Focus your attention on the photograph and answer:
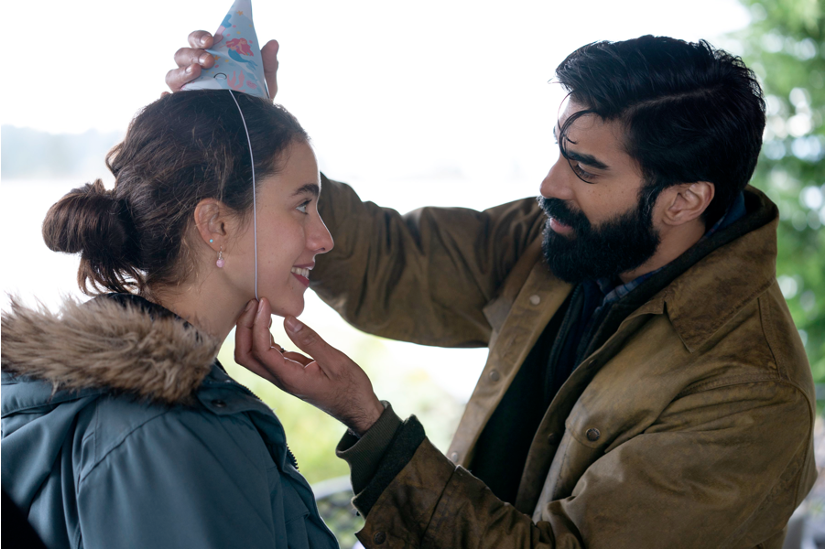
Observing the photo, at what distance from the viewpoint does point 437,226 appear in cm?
209

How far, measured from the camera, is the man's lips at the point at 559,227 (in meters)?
1.84

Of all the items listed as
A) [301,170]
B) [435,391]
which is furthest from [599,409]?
[435,391]

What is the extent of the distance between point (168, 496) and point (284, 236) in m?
0.64

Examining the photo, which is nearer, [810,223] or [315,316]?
[810,223]

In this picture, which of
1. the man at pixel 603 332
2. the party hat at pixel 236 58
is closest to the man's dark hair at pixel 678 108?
the man at pixel 603 332

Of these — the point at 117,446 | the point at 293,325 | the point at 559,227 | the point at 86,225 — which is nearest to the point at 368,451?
the point at 293,325

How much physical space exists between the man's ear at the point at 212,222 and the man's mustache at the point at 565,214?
102cm

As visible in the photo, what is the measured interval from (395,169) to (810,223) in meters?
2.10

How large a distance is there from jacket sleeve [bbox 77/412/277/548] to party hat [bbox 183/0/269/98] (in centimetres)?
81

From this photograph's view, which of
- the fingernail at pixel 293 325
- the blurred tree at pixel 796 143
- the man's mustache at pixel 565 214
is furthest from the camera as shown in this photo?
the blurred tree at pixel 796 143

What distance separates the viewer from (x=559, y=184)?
1.84 m

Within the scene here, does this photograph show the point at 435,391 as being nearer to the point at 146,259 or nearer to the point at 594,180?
the point at 594,180

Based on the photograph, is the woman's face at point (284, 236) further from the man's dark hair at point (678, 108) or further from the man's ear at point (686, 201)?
the man's ear at point (686, 201)

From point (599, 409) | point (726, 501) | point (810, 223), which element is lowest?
point (726, 501)
